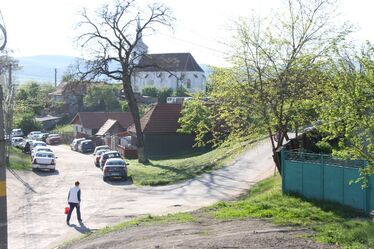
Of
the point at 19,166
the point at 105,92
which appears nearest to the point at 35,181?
the point at 19,166

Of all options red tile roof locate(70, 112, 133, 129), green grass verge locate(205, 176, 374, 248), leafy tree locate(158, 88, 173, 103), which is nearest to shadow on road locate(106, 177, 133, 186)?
green grass verge locate(205, 176, 374, 248)

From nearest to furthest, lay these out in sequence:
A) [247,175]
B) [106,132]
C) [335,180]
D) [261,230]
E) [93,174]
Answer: [261,230], [335,180], [247,175], [93,174], [106,132]

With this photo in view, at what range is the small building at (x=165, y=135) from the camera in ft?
170

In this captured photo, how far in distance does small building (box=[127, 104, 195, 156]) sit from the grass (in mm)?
8262

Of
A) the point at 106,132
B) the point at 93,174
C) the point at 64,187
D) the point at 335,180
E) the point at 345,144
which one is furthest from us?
the point at 106,132

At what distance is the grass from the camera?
35.4m

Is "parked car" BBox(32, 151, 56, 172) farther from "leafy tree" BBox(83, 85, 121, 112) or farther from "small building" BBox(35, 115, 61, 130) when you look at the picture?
"small building" BBox(35, 115, 61, 130)

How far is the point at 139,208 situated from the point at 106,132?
48.3m

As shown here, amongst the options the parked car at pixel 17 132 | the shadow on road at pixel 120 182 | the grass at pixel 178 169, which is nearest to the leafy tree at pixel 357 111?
the grass at pixel 178 169

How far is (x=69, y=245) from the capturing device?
1705cm

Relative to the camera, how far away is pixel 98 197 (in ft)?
97.1

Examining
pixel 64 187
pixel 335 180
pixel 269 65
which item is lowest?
pixel 64 187

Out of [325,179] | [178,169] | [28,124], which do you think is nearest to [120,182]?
[178,169]

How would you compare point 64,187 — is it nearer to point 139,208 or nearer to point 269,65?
point 139,208
